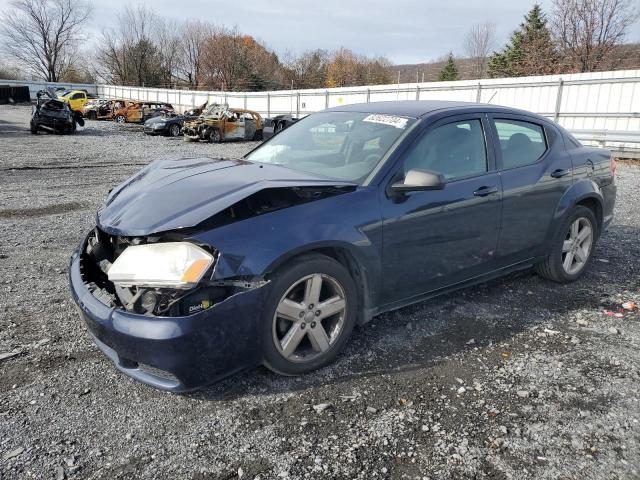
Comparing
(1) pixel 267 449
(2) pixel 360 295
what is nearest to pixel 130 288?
(1) pixel 267 449

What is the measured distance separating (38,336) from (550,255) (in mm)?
4267

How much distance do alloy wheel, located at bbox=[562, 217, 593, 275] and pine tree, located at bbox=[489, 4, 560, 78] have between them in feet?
104

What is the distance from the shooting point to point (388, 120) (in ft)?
11.9

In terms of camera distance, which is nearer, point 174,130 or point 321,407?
point 321,407

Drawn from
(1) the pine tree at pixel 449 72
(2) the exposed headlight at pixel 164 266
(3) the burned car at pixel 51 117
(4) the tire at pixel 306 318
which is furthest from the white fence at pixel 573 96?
(1) the pine tree at pixel 449 72

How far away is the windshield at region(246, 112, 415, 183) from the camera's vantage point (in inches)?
132

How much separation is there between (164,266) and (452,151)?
2.28 metres

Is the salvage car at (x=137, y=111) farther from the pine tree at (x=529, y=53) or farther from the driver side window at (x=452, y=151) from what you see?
the driver side window at (x=452, y=151)

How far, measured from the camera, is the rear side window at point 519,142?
396cm

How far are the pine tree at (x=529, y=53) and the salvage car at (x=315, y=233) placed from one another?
107 feet

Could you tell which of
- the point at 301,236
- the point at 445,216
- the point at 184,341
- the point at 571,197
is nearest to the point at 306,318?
the point at 301,236

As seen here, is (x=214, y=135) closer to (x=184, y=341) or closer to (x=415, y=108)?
(x=415, y=108)

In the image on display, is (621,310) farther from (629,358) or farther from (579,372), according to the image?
(579,372)

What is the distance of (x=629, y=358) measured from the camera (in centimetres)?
330
